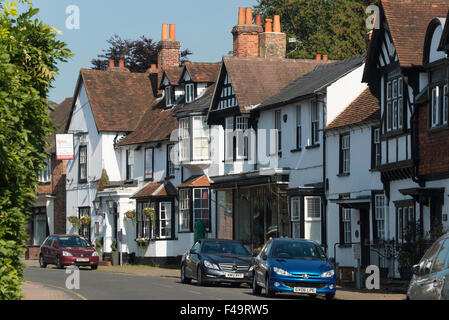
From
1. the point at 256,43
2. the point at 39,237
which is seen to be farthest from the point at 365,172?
the point at 39,237

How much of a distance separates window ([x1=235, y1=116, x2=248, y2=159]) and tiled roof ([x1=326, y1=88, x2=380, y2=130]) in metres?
7.77

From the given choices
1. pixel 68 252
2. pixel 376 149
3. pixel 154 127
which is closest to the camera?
pixel 376 149

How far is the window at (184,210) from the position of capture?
2023 inches

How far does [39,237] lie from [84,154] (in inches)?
398

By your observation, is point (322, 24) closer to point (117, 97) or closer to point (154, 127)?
point (117, 97)

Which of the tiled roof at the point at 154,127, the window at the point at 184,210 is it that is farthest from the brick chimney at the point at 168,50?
the window at the point at 184,210

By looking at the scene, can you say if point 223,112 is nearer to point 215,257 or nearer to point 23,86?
point 215,257

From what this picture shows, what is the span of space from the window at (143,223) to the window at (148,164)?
64.7 inches

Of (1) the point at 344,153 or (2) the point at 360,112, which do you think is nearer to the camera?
(2) the point at 360,112

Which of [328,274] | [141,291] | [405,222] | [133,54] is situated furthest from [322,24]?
[328,274]

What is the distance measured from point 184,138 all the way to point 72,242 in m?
7.80

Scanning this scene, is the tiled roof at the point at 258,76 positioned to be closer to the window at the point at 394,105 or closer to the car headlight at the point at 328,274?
the window at the point at 394,105

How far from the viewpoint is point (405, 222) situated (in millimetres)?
33531

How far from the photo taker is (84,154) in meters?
61.4
